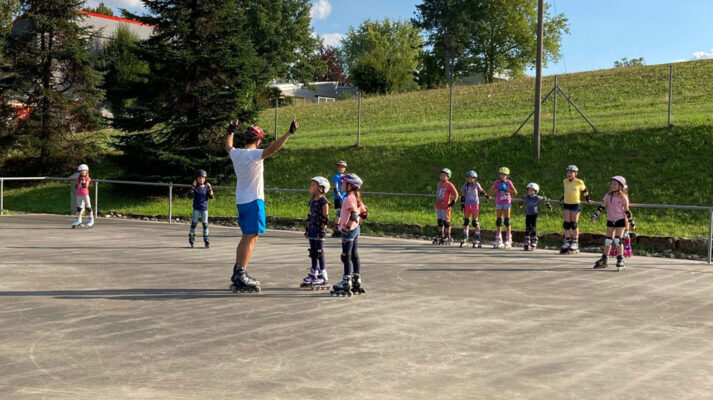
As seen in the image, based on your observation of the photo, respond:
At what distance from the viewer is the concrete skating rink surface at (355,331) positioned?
219 inches

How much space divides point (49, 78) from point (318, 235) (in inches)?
1022

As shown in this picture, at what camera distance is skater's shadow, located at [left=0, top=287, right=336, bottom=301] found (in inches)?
364

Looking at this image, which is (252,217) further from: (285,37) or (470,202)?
(285,37)

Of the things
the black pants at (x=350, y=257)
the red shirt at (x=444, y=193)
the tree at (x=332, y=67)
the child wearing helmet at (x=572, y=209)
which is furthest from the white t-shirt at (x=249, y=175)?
the tree at (x=332, y=67)

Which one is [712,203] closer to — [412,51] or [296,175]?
[296,175]

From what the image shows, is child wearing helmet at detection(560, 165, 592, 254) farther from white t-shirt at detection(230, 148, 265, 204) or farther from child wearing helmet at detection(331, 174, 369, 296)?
white t-shirt at detection(230, 148, 265, 204)

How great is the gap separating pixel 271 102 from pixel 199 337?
179ft

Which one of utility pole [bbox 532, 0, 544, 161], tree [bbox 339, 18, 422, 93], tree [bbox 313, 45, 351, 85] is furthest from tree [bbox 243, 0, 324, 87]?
utility pole [bbox 532, 0, 544, 161]

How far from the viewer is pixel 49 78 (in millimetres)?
31828

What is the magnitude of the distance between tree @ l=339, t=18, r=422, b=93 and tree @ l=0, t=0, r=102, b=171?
3422cm

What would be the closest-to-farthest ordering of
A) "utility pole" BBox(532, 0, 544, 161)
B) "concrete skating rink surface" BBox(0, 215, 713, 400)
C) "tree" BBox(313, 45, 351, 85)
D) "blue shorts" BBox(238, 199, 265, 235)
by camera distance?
"concrete skating rink surface" BBox(0, 215, 713, 400)
"blue shorts" BBox(238, 199, 265, 235)
"utility pole" BBox(532, 0, 544, 161)
"tree" BBox(313, 45, 351, 85)

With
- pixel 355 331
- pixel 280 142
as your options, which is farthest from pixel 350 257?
pixel 355 331

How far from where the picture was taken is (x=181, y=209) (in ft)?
82.1

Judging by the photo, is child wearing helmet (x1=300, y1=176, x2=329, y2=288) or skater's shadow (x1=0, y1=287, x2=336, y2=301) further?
child wearing helmet (x1=300, y1=176, x2=329, y2=288)
